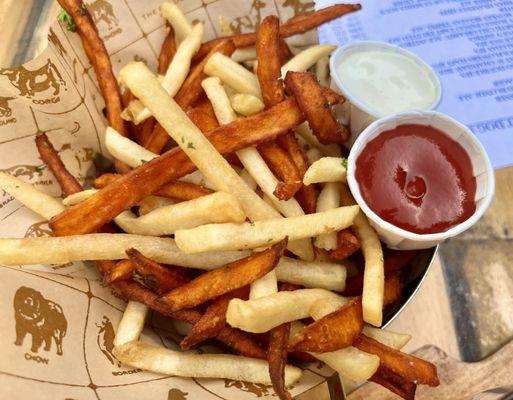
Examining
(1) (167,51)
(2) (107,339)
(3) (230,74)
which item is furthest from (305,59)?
(2) (107,339)

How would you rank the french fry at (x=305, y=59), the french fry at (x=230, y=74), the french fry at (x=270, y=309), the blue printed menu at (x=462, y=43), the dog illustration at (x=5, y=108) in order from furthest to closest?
the blue printed menu at (x=462, y=43)
the french fry at (x=305, y=59)
the french fry at (x=230, y=74)
the dog illustration at (x=5, y=108)
the french fry at (x=270, y=309)

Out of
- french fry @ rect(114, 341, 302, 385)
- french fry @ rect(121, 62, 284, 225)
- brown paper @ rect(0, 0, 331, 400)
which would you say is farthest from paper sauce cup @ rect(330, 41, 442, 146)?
french fry @ rect(114, 341, 302, 385)

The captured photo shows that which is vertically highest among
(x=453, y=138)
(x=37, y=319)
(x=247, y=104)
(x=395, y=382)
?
(x=247, y=104)

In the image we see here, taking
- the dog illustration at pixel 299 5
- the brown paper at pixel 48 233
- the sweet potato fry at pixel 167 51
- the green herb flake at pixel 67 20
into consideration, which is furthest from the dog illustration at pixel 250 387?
the dog illustration at pixel 299 5

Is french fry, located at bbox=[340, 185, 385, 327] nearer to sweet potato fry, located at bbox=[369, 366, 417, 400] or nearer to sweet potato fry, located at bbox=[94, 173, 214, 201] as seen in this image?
sweet potato fry, located at bbox=[369, 366, 417, 400]

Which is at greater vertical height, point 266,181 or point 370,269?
point 266,181

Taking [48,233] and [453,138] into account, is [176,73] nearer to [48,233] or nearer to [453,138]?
[48,233]

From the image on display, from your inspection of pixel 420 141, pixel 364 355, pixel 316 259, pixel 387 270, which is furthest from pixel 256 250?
pixel 420 141

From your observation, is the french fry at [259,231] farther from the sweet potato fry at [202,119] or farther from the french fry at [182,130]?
the sweet potato fry at [202,119]
